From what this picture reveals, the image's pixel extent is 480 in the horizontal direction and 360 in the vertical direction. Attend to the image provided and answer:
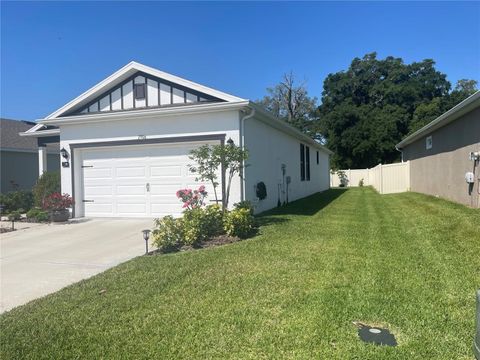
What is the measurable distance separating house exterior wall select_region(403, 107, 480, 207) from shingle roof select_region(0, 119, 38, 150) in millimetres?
18384

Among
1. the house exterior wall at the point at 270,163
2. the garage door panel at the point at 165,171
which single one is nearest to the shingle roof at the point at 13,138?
the garage door panel at the point at 165,171

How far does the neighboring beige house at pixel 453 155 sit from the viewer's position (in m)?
10.4

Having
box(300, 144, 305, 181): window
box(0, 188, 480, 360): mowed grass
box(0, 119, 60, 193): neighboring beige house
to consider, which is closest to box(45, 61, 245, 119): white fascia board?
box(0, 188, 480, 360): mowed grass

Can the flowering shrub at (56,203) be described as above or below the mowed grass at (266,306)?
above

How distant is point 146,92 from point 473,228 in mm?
8821

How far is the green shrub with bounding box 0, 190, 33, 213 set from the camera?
43.8 feet

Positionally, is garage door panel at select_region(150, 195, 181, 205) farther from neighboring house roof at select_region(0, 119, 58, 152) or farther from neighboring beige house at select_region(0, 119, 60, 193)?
neighboring house roof at select_region(0, 119, 58, 152)

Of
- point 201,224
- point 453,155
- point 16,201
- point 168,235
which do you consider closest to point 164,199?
point 201,224

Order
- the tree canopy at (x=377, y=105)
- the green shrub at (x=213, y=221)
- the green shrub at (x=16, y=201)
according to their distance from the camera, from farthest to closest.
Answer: the tree canopy at (x=377, y=105) < the green shrub at (x=16, y=201) < the green shrub at (x=213, y=221)

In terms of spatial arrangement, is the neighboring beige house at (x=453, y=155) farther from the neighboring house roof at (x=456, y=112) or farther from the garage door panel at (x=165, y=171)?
the garage door panel at (x=165, y=171)

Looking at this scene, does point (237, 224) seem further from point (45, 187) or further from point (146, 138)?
point (45, 187)

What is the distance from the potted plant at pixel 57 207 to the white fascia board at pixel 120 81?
2.67 metres

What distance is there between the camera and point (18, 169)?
61.2ft

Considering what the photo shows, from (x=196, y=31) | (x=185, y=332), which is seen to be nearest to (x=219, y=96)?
(x=196, y=31)
